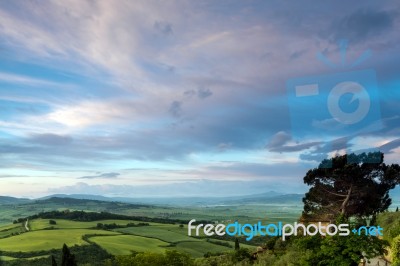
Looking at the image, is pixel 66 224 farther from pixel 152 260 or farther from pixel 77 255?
pixel 152 260

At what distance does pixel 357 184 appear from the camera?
2495 cm

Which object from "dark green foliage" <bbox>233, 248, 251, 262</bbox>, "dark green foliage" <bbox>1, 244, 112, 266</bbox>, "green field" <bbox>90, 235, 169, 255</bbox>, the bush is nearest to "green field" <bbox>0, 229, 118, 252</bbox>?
"dark green foliage" <bbox>1, 244, 112, 266</bbox>

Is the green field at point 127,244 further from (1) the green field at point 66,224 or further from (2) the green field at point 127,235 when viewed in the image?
(1) the green field at point 66,224

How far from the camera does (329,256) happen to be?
13.7 m

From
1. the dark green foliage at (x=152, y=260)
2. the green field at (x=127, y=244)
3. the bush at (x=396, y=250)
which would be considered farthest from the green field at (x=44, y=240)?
the bush at (x=396, y=250)

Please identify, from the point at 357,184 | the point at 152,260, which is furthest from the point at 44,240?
the point at 357,184

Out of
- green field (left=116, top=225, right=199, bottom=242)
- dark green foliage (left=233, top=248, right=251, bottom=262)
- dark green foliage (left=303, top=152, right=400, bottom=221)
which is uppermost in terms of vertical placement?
dark green foliage (left=303, top=152, right=400, bottom=221)

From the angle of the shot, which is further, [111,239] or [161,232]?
[161,232]

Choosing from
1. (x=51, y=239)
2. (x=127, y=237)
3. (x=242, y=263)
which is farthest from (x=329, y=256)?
(x=51, y=239)

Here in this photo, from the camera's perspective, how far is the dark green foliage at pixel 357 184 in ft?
81.0

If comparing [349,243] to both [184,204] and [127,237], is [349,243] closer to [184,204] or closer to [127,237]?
[127,237]

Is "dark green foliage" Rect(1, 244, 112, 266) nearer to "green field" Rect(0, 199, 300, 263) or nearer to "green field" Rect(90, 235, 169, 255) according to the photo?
"green field" Rect(0, 199, 300, 263)

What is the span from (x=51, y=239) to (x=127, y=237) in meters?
13.4

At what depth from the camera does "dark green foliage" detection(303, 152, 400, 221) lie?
24.7 m
